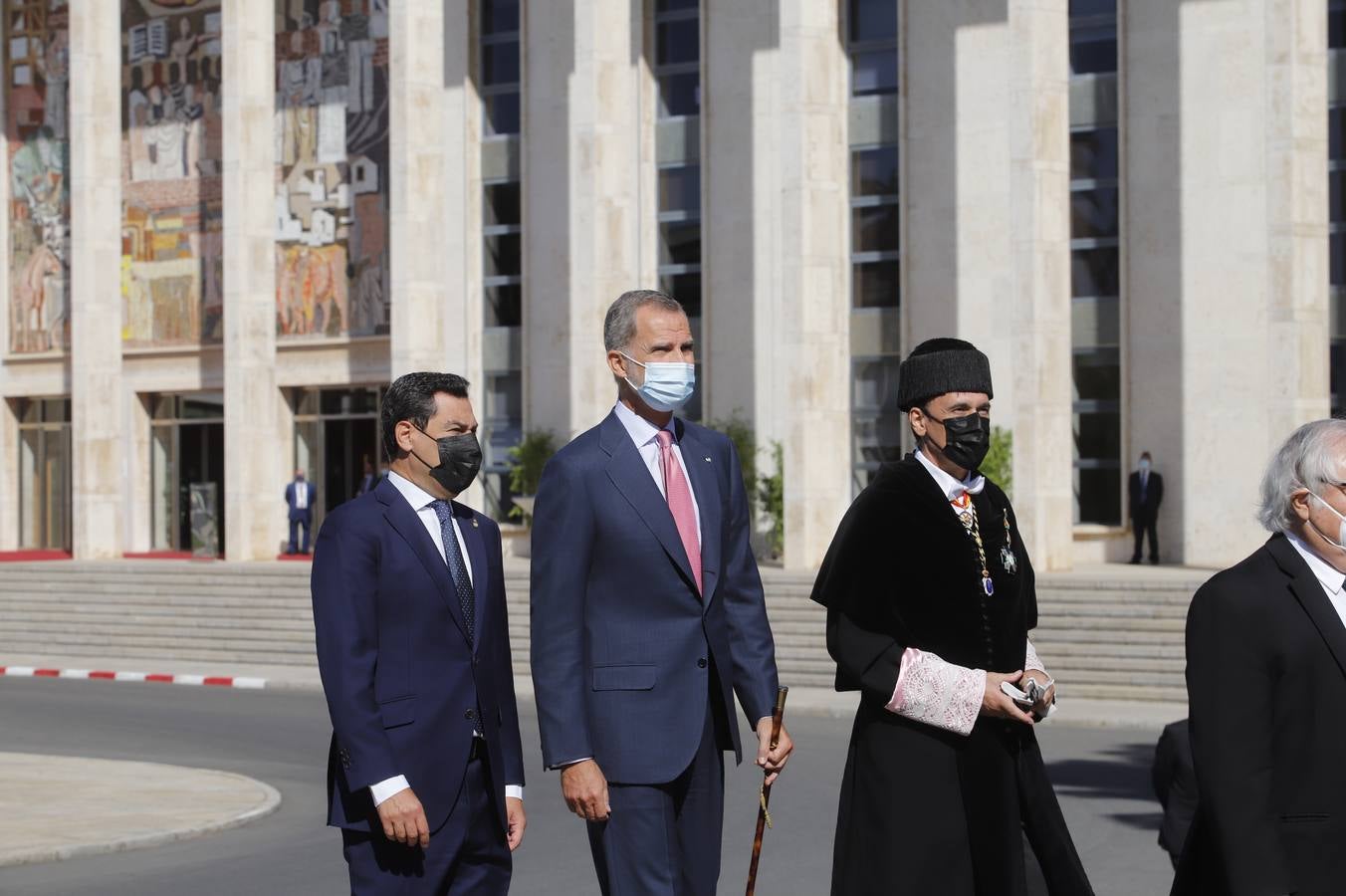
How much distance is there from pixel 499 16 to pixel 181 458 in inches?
437

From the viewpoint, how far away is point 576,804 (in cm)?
547

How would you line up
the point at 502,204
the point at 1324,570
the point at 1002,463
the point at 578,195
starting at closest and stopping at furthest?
the point at 1324,570, the point at 1002,463, the point at 578,195, the point at 502,204

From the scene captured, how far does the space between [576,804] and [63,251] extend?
37.4 metres

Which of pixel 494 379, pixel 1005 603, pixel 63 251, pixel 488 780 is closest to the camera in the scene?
pixel 1005 603

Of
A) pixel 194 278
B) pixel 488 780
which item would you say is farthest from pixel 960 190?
pixel 488 780

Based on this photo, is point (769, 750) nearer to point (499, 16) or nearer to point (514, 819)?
point (514, 819)

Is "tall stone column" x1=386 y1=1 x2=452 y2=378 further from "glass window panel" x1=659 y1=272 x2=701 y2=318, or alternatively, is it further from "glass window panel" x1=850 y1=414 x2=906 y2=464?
"glass window panel" x1=850 y1=414 x2=906 y2=464

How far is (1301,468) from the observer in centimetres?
457

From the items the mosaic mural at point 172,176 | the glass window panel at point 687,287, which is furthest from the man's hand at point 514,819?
the mosaic mural at point 172,176

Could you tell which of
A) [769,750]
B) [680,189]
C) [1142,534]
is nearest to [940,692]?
[769,750]

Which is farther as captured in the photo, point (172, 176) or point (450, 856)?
point (172, 176)

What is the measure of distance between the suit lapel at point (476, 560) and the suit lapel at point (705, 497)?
2.33ft

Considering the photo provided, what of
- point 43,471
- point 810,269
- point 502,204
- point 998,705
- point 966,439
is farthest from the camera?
point 43,471

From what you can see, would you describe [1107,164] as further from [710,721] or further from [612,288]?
[710,721]
